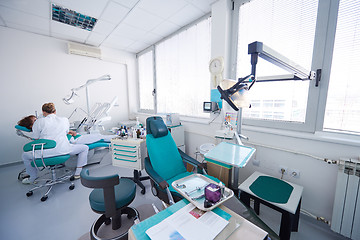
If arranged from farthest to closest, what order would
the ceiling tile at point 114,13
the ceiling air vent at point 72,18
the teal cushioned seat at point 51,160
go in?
1. the ceiling air vent at point 72,18
2. the ceiling tile at point 114,13
3. the teal cushioned seat at point 51,160

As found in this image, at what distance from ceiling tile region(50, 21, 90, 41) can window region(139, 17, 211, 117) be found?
162cm

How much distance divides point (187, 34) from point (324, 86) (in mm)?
2397

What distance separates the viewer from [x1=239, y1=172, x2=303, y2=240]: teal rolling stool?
1.19 meters

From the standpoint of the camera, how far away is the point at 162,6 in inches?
87.9

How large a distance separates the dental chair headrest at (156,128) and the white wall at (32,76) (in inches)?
117

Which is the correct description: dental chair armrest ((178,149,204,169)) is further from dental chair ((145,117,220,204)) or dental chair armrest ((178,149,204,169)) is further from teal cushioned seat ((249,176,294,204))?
teal cushioned seat ((249,176,294,204))

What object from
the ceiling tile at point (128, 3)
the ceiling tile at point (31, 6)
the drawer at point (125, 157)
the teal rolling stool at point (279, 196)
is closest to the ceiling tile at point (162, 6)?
the ceiling tile at point (128, 3)

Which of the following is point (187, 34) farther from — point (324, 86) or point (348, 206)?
point (348, 206)

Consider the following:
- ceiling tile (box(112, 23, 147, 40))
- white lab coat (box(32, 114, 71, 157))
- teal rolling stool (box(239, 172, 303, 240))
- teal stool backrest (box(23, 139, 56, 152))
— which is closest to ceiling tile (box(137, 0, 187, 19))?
ceiling tile (box(112, 23, 147, 40))

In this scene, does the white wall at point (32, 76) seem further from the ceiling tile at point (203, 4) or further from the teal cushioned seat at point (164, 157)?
the teal cushioned seat at point (164, 157)

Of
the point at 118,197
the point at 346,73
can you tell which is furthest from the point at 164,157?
the point at 346,73

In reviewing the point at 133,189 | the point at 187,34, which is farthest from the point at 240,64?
the point at 133,189

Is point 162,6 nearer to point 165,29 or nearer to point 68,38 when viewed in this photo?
point 165,29

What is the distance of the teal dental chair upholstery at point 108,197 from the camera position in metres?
1.09
